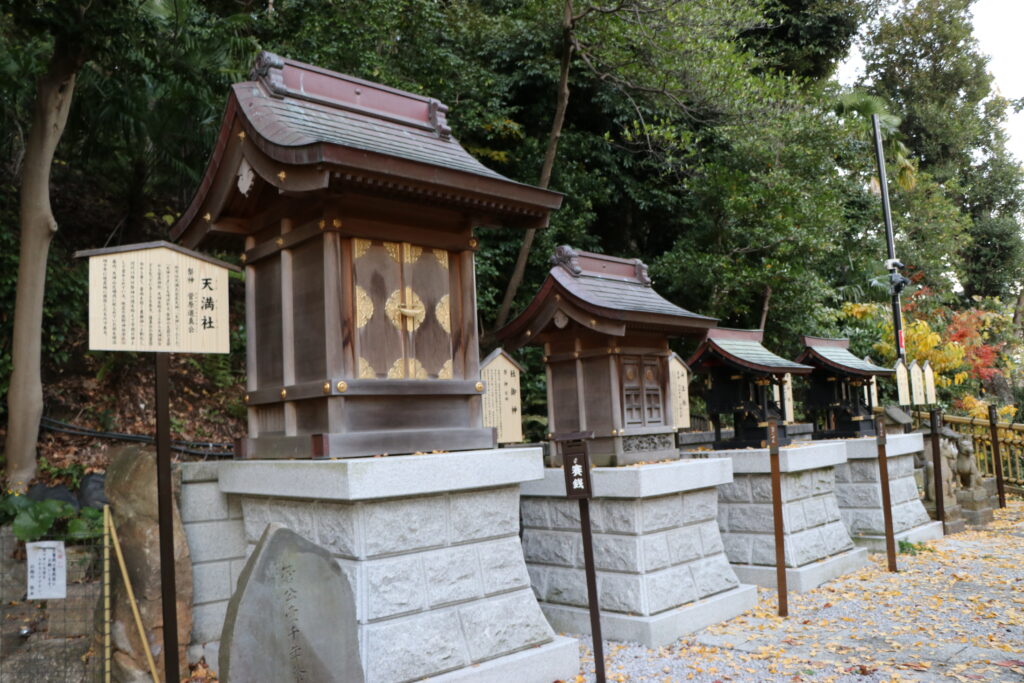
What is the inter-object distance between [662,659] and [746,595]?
2.07 meters

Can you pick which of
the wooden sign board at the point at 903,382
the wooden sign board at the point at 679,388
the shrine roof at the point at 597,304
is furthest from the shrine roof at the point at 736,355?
the wooden sign board at the point at 903,382

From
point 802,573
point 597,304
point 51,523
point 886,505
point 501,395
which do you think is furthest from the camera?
point 886,505

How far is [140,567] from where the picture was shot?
579 cm

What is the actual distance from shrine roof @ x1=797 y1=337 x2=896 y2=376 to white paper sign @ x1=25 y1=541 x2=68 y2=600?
1085 cm

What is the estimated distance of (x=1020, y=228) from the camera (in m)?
26.3

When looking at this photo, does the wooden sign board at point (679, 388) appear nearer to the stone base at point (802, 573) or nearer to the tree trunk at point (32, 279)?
the stone base at point (802, 573)

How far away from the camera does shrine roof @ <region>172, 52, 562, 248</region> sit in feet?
17.6

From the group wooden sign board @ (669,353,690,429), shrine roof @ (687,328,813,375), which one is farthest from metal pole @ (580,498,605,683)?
wooden sign board @ (669,353,690,429)

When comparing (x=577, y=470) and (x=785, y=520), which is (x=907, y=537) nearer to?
(x=785, y=520)

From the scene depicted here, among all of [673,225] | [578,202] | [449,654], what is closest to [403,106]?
[449,654]

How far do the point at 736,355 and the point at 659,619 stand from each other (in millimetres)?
4110

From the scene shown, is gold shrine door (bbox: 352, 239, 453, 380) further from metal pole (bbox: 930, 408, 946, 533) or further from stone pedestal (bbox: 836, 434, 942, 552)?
metal pole (bbox: 930, 408, 946, 533)

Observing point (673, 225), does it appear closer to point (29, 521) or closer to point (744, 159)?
point (744, 159)

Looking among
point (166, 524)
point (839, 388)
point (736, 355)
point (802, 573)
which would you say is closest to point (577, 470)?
point (166, 524)
